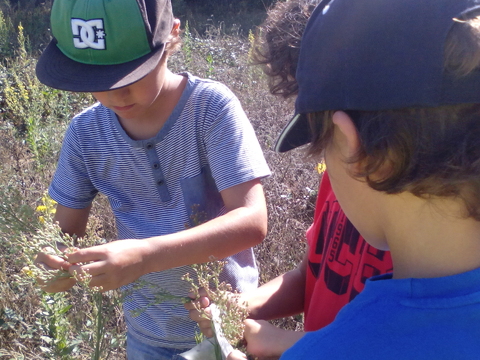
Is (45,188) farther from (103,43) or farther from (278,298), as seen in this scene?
(278,298)

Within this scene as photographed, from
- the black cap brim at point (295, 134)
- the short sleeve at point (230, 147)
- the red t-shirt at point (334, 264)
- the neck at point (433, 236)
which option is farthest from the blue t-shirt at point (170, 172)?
the neck at point (433, 236)

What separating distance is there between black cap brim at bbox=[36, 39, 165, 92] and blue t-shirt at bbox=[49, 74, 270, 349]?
7.4 inches

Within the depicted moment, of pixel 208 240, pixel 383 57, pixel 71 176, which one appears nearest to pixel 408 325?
pixel 383 57

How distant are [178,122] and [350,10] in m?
0.75

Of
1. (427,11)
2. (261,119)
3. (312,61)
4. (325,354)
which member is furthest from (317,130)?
(261,119)

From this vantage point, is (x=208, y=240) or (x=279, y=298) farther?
(x=279, y=298)

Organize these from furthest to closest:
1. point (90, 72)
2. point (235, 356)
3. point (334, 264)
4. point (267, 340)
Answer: point (90, 72) < point (334, 264) < point (267, 340) < point (235, 356)

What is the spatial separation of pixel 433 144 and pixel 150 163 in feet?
2.96

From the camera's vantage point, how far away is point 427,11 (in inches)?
25.6

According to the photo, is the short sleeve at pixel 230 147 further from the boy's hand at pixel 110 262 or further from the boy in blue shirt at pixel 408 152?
the boy in blue shirt at pixel 408 152

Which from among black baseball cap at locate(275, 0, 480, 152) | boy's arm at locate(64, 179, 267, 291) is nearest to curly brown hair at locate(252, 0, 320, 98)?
boy's arm at locate(64, 179, 267, 291)

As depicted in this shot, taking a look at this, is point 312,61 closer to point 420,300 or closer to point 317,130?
point 317,130

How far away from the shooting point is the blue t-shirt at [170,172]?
4.38ft

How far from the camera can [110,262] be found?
102cm
